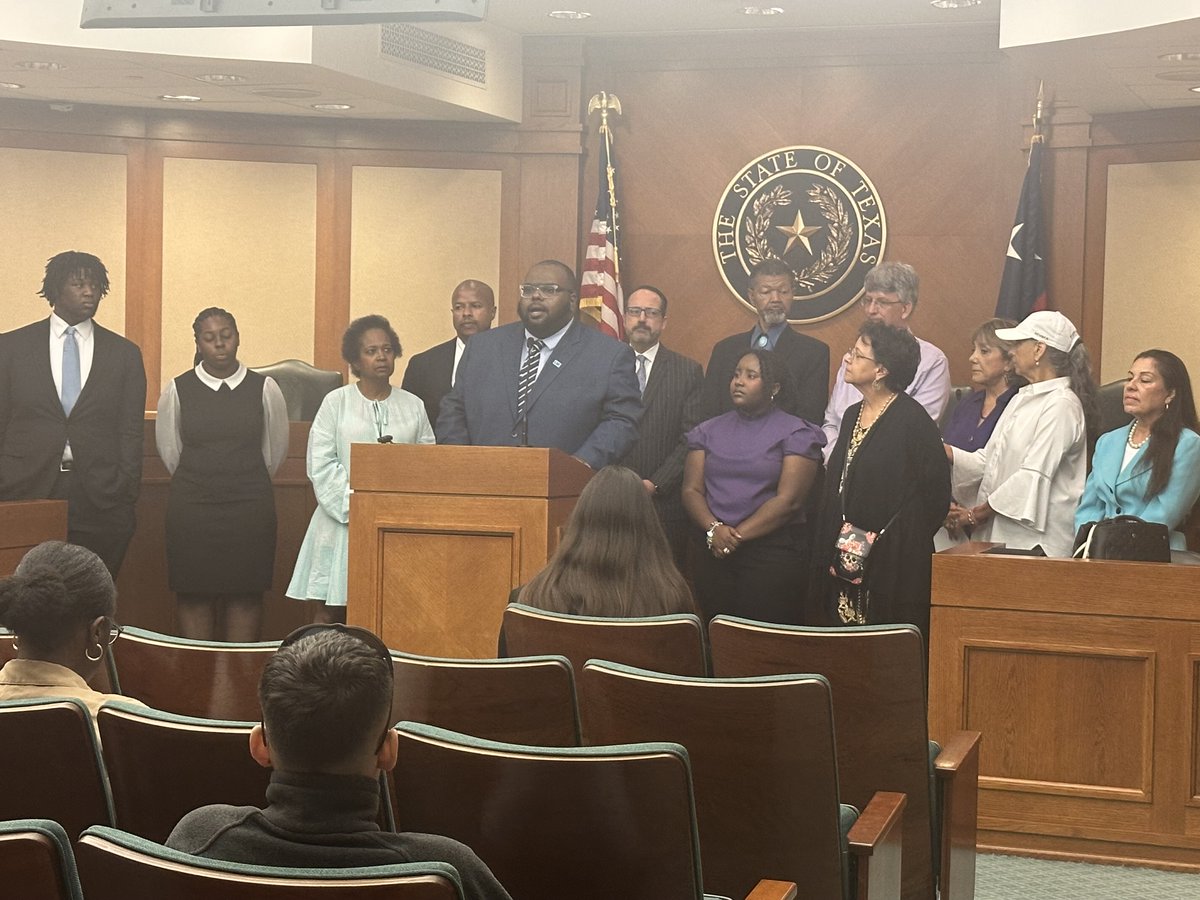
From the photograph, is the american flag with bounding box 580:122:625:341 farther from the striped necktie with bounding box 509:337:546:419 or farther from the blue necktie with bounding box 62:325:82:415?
the blue necktie with bounding box 62:325:82:415

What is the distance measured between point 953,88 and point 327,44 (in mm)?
3607

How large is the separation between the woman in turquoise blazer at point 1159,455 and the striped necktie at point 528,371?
6.88 ft

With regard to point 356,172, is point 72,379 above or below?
below

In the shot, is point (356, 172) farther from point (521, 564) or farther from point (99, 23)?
point (521, 564)

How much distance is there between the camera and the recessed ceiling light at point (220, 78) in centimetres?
781

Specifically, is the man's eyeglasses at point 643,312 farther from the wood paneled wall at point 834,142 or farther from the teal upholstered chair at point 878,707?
the teal upholstered chair at point 878,707

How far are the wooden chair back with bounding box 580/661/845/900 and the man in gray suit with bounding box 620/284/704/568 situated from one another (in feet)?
12.0

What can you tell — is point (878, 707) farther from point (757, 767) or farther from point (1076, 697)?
point (1076, 697)

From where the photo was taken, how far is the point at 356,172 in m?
9.29

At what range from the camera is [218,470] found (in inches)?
263

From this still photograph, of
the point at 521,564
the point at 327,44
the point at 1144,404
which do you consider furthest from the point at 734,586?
the point at 327,44

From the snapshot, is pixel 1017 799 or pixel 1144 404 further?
pixel 1144 404

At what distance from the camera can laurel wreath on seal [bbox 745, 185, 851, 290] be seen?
889cm

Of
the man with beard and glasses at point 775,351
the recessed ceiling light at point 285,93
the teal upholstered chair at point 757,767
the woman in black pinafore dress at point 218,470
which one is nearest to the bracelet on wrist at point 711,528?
the man with beard and glasses at point 775,351
